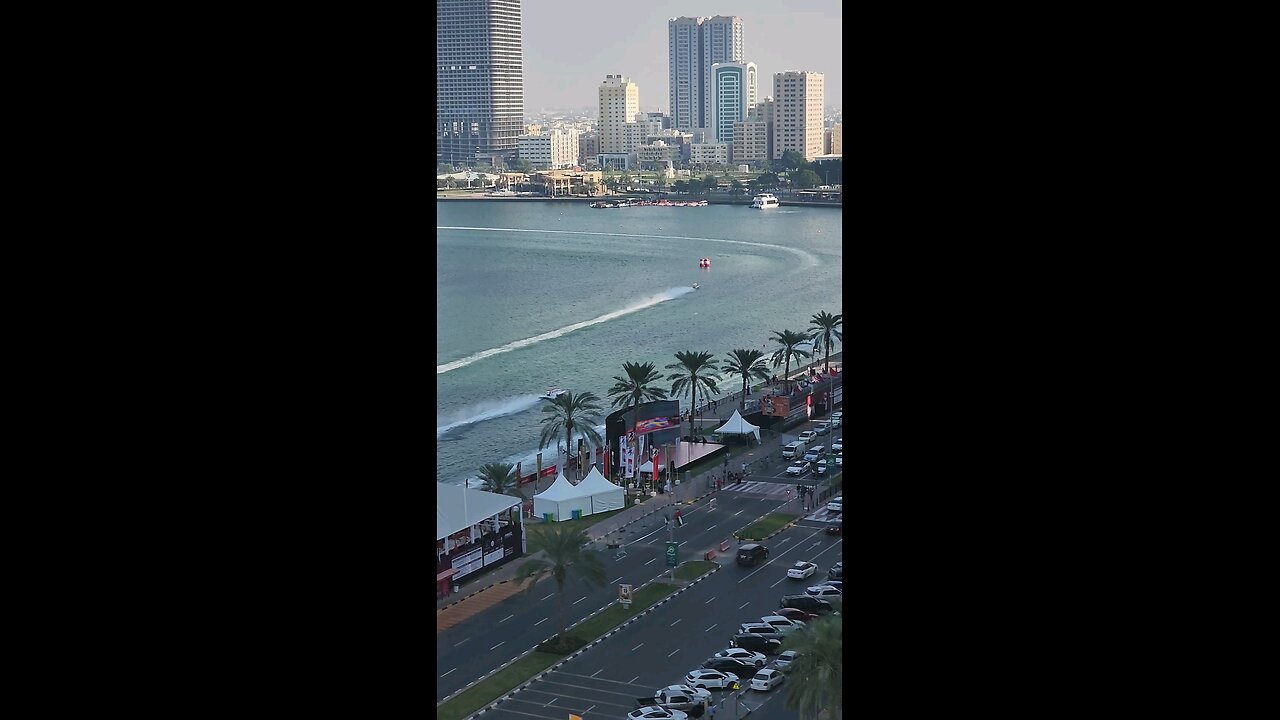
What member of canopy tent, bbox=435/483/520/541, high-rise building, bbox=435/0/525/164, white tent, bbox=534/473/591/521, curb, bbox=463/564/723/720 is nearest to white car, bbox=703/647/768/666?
curb, bbox=463/564/723/720

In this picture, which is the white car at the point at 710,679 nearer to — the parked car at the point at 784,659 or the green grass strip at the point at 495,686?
the parked car at the point at 784,659

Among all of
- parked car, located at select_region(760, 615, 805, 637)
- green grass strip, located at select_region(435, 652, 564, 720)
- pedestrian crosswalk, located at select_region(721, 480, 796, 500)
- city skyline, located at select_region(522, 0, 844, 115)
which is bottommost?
green grass strip, located at select_region(435, 652, 564, 720)

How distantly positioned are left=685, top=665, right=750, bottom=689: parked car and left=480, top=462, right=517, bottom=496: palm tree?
12.6 ft

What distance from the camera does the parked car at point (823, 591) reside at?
11242mm

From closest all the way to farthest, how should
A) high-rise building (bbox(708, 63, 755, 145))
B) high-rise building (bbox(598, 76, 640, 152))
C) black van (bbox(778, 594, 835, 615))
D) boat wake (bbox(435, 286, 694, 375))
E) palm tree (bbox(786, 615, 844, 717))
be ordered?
palm tree (bbox(786, 615, 844, 717)) < black van (bbox(778, 594, 835, 615)) < boat wake (bbox(435, 286, 694, 375)) < high-rise building (bbox(708, 63, 755, 145)) < high-rise building (bbox(598, 76, 640, 152))

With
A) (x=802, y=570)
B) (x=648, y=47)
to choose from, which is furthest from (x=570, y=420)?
(x=648, y=47)

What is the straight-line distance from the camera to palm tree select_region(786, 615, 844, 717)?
764cm

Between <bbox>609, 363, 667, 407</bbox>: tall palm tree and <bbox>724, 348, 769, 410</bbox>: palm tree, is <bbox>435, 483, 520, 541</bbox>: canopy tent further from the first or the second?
<bbox>724, 348, 769, 410</bbox>: palm tree

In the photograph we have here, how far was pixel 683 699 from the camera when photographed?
29.6ft

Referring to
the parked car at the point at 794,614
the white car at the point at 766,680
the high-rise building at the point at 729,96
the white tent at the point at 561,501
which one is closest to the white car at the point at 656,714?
the white car at the point at 766,680

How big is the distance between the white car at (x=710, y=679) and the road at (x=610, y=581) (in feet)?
5.32
